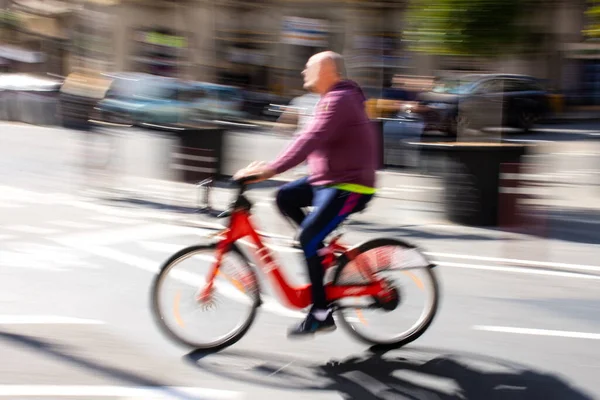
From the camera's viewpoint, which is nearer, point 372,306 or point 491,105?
point 372,306

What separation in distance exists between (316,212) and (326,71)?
76 centimetres

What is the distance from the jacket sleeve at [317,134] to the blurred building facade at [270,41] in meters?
26.0

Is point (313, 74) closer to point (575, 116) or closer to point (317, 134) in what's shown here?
point (317, 134)

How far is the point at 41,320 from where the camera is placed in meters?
5.82

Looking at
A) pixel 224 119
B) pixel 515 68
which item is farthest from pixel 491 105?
pixel 515 68

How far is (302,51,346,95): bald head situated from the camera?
193 inches

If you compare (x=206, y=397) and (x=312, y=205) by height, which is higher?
(x=312, y=205)

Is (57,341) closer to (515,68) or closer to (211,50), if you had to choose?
(515,68)

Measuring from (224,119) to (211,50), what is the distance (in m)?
12.1

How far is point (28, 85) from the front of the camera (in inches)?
1057

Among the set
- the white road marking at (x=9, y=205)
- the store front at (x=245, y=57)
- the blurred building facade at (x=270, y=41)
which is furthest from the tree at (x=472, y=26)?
the store front at (x=245, y=57)

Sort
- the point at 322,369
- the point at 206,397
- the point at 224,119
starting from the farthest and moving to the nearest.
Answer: the point at 224,119
the point at 322,369
the point at 206,397

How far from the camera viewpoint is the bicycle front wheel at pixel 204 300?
512 centimetres

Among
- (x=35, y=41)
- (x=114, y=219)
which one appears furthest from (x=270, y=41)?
(x=114, y=219)
